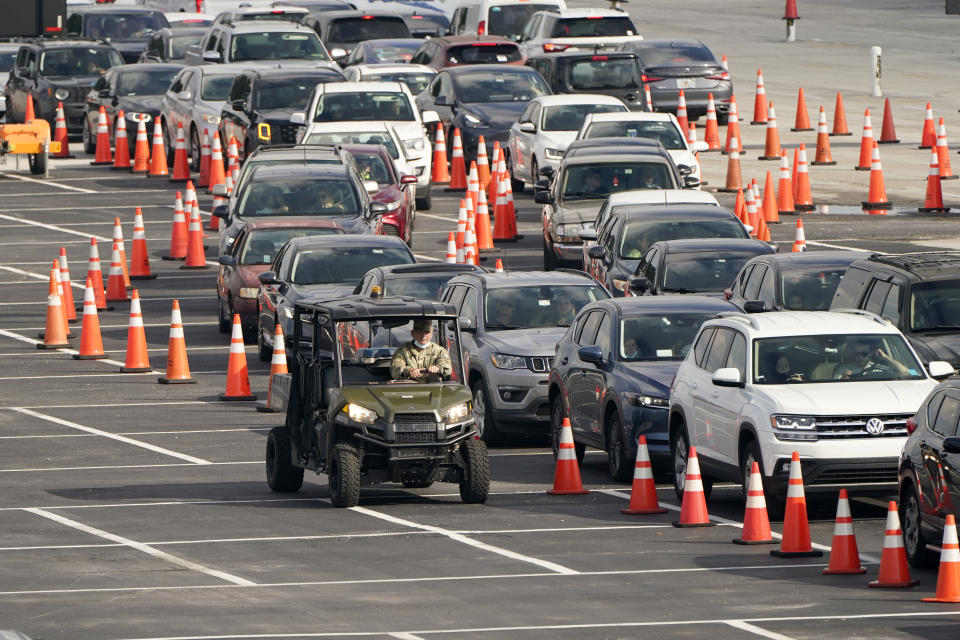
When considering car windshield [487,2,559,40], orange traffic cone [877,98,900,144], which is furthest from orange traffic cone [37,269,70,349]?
car windshield [487,2,559,40]

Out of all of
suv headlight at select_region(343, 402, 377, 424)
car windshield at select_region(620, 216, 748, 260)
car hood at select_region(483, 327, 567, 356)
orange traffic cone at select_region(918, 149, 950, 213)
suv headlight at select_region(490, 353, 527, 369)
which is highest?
suv headlight at select_region(343, 402, 377, 424)

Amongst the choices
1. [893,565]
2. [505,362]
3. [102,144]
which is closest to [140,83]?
[102,144]

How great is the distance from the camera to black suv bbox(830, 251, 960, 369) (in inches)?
780

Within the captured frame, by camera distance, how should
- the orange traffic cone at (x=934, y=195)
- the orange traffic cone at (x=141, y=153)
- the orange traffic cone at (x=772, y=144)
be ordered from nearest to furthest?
the orange traffic cone at (x=934, y=195), the orange traffic cone at (x=772, y=144), the orange traffic cone at (x=141, y=153)

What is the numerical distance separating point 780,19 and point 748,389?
170ft

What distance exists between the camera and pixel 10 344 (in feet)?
92.2

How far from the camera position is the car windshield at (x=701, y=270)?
966 inches

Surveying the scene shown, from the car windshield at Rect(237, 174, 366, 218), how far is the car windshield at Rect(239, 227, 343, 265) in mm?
1060

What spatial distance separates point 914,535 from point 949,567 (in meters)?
1.51

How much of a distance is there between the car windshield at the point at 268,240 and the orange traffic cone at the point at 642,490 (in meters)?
10.3

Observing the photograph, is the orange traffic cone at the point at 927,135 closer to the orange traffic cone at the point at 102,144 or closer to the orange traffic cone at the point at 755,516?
the orange traffic cone at the point at 102,144

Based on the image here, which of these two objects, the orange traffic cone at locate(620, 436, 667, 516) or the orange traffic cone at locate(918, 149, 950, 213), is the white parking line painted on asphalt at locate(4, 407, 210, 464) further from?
the orange traffic cone at locate(918, 149, 950, 213)

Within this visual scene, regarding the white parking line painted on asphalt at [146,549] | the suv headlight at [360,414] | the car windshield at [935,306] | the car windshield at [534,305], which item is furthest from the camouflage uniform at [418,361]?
the car windshield at [935,306]

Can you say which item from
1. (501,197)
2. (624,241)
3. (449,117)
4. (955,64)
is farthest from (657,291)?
(955,64)
